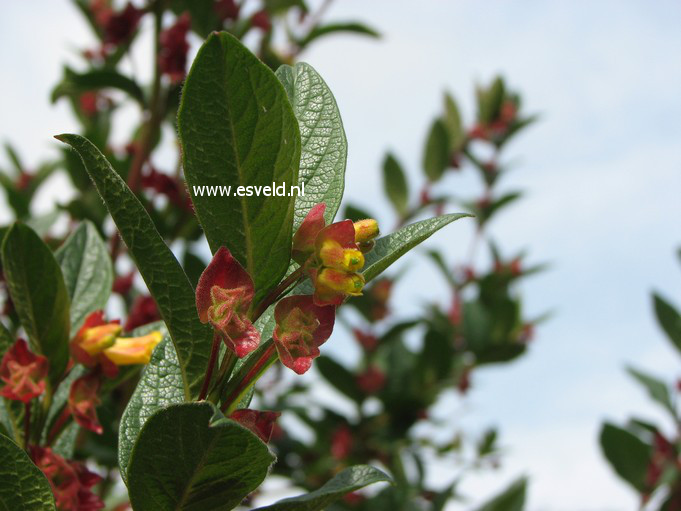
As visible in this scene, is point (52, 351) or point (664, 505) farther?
point (664, 505)

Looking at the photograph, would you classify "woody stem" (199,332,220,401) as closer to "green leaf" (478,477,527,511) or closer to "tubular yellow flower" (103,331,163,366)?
"tubular yellow flower" (103,331,163,366)

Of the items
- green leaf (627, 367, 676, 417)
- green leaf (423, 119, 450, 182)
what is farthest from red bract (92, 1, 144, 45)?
green leaf (627, 367, 676, 417)

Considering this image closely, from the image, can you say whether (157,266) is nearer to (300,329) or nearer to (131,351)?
(300,329)

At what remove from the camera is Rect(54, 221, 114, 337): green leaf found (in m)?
1.31

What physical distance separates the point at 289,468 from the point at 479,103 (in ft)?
7.38

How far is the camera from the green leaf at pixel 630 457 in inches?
106

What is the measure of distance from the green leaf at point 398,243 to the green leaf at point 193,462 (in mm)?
216

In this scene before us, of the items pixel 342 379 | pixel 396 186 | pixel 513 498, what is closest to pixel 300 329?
pixel 513 498

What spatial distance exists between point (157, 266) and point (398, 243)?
0.26 metres

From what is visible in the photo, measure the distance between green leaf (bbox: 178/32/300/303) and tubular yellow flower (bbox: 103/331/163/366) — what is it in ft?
1.24

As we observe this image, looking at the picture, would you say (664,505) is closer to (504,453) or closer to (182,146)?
(504,453)

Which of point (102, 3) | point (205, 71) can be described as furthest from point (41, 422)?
point (102, 3)

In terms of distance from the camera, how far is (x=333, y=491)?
0.78 meters

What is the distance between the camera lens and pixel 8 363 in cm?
103
